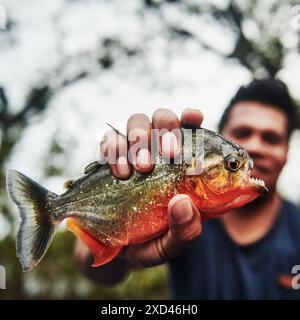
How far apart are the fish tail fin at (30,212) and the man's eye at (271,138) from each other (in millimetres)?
1164

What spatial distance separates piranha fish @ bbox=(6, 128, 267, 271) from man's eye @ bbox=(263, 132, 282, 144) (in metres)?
1.10

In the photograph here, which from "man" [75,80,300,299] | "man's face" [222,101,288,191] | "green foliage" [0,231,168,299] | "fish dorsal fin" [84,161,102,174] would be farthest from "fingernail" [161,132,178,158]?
"green foliage" [0,231,168,299]

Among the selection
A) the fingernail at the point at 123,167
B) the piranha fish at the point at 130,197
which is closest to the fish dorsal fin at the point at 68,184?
the piranha fish at the point at 130,197

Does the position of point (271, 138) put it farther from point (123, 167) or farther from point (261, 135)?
point (123, 167)

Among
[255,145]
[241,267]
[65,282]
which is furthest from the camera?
[65,282]

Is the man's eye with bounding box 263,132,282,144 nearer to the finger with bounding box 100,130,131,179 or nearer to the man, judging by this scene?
the man

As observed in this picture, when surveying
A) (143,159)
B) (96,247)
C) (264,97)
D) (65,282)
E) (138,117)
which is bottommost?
(96,247)

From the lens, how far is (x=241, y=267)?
65.5 inches

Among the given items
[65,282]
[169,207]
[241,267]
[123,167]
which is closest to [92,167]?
[123,167]

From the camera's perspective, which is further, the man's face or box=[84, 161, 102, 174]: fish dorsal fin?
the man's face

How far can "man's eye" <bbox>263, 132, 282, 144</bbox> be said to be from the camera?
1.80 m

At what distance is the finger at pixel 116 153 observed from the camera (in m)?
0.77

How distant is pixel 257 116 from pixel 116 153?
109 cm
